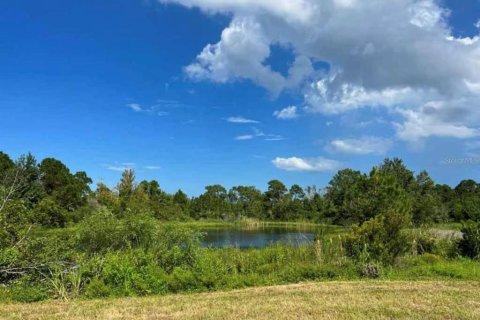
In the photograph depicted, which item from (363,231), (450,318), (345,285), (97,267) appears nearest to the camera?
(450,318)

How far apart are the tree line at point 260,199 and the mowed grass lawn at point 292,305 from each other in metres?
4.47

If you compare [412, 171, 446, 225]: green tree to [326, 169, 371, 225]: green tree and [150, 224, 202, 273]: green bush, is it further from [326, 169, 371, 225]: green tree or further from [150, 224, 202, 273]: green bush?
[150, 224, 202, 273]: green bush

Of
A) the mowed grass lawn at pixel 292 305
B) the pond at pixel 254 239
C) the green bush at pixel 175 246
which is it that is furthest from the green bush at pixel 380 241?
the green bush at pixel 175 246

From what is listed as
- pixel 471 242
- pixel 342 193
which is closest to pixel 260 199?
pixel 342 193

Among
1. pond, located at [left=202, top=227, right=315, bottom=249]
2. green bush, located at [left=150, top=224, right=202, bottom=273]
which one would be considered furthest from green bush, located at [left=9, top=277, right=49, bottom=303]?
pond, located at [left=202, top=227, right=315, bottom=249]

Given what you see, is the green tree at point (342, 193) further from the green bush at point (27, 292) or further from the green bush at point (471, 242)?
the green bush at point (27, 292)

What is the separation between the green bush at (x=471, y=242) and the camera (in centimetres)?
1519

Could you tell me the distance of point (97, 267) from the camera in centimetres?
1070

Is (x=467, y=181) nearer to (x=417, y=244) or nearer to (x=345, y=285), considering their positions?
(x=417, y=244)

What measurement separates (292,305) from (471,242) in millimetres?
10444

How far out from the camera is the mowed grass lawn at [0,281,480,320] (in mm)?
7020

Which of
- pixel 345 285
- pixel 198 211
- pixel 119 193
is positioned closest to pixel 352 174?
pixel 198 211

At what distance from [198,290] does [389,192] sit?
16333mm

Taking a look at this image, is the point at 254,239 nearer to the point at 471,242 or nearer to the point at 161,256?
the point at 471,242
